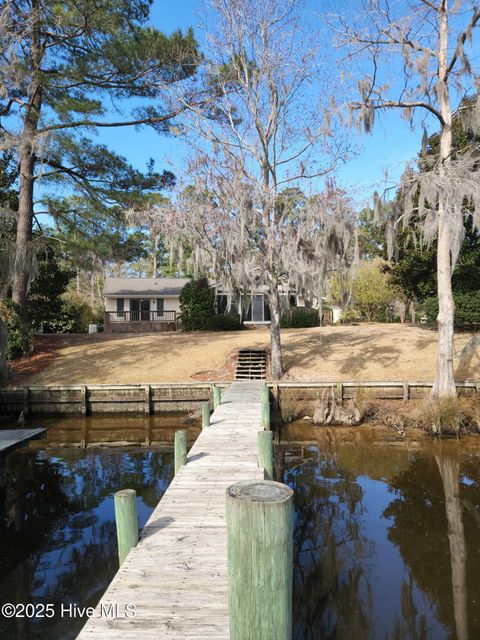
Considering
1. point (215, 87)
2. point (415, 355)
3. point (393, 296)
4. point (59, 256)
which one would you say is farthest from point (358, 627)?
point (393, 296)

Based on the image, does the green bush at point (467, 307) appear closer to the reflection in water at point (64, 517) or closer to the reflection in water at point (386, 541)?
the reflection in water at point (386, 541)

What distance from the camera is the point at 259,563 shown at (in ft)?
7.34

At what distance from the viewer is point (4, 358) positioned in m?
13.6

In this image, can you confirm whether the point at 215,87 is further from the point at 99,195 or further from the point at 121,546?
the point at 121,546

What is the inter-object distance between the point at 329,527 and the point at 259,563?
5.34m

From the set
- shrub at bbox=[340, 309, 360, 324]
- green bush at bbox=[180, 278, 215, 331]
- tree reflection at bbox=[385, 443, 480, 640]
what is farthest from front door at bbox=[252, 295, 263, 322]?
tree reflection at bbox=[385, 443, 480, 640]

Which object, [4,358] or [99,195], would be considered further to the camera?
[99,195]

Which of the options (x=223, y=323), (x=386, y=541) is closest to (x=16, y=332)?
(x=223, y=323)

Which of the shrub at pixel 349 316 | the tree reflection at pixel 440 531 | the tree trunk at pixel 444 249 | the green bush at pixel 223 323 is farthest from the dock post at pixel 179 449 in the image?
the shrub at pixel 349 316

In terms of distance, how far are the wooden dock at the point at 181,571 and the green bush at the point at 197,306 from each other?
66.8 ft

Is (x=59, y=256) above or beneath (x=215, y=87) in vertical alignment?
beneath

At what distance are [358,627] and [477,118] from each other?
12.5 m

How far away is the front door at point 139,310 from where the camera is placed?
1318 inches

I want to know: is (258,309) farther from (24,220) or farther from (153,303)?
(24,220)
